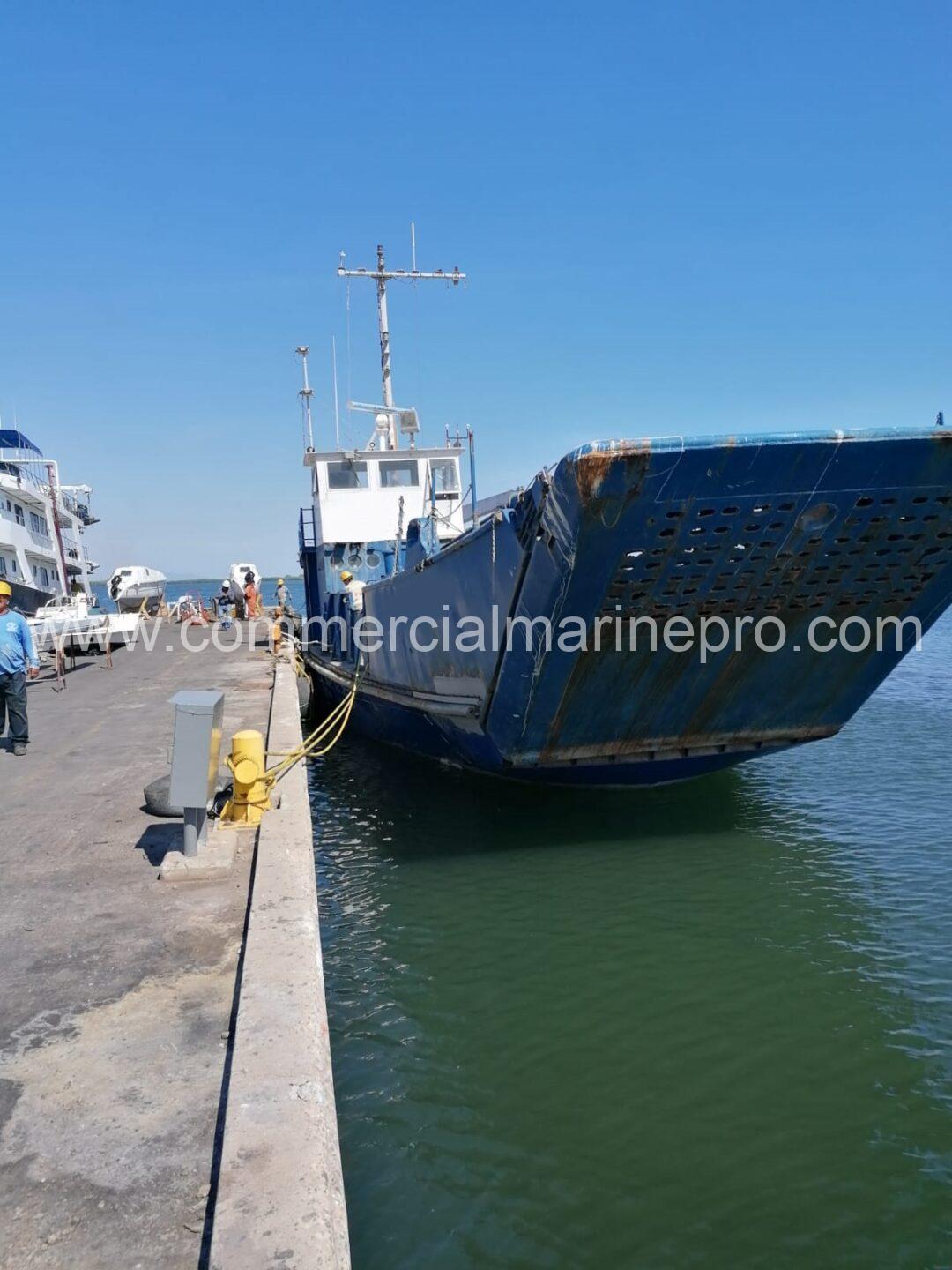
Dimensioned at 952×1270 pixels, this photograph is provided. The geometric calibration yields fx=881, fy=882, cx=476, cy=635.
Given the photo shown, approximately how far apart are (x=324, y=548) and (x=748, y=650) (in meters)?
8.73

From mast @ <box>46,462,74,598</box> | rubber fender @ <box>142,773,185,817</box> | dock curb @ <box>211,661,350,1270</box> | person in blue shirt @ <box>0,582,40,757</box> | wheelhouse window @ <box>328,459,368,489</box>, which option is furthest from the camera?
mast @ <box>46,462,74,598</box>

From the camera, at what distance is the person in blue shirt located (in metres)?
8.35

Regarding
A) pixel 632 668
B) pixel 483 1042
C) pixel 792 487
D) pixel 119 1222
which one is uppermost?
pixel 792 487

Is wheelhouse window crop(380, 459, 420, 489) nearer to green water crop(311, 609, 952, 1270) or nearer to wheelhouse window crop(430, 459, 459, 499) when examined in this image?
wheelhouse window crop(430, 459, 459, 499)

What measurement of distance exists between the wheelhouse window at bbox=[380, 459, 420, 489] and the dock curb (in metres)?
11.0

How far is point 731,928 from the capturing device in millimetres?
6441

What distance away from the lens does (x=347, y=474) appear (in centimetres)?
1465

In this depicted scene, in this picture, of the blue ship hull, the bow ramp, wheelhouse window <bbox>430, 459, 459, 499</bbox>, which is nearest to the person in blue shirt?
the blue ship hull

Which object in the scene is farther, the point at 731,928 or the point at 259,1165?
the point at 731,928

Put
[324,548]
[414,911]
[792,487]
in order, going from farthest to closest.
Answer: [324,548], [414,911], [792,487]


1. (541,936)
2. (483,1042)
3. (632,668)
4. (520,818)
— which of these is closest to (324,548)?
(520,818)

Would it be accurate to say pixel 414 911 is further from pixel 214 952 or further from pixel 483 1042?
pixel 214 952

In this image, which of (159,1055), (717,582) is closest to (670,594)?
(717,582)

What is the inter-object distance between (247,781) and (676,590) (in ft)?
11.1
